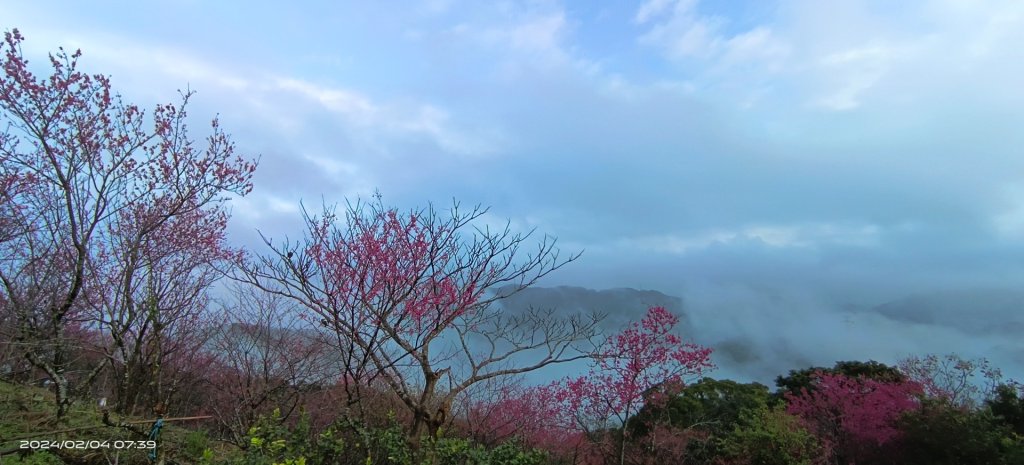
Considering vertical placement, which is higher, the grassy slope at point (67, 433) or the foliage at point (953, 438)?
the grassy slope at point (67, 433)

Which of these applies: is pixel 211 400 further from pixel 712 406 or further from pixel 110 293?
pixel 712 406

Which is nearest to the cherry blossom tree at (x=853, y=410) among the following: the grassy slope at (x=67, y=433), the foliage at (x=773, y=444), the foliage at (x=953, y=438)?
the foliage at (x=953, y=438)

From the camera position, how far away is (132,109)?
266 inches

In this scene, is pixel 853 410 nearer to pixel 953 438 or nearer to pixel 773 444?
pixel 773 444

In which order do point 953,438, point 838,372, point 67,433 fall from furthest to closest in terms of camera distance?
point 838,372
point 953,438
point 67,433

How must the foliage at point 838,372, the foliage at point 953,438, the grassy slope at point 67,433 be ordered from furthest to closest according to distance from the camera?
the foliage at point 838,372
the foliage at point 953,438
the grassy slope at point 67,433

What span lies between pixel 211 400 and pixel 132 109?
4.62 metres

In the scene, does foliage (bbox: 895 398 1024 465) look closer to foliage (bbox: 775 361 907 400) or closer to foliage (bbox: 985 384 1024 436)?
foliage (bbox: 985 384 1024 436)

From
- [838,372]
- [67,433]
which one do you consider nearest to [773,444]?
A: [838,372]

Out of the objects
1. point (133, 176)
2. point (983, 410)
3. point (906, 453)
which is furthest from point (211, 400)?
point (983, 410)

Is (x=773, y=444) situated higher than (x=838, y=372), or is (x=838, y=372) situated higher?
(x=838, y=372)

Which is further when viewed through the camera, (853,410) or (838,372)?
(838,372)

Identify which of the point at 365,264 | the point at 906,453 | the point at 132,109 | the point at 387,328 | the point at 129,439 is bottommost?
the point at 906,453

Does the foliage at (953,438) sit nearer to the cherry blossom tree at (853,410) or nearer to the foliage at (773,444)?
the cherry blossom tree at (853,410)
